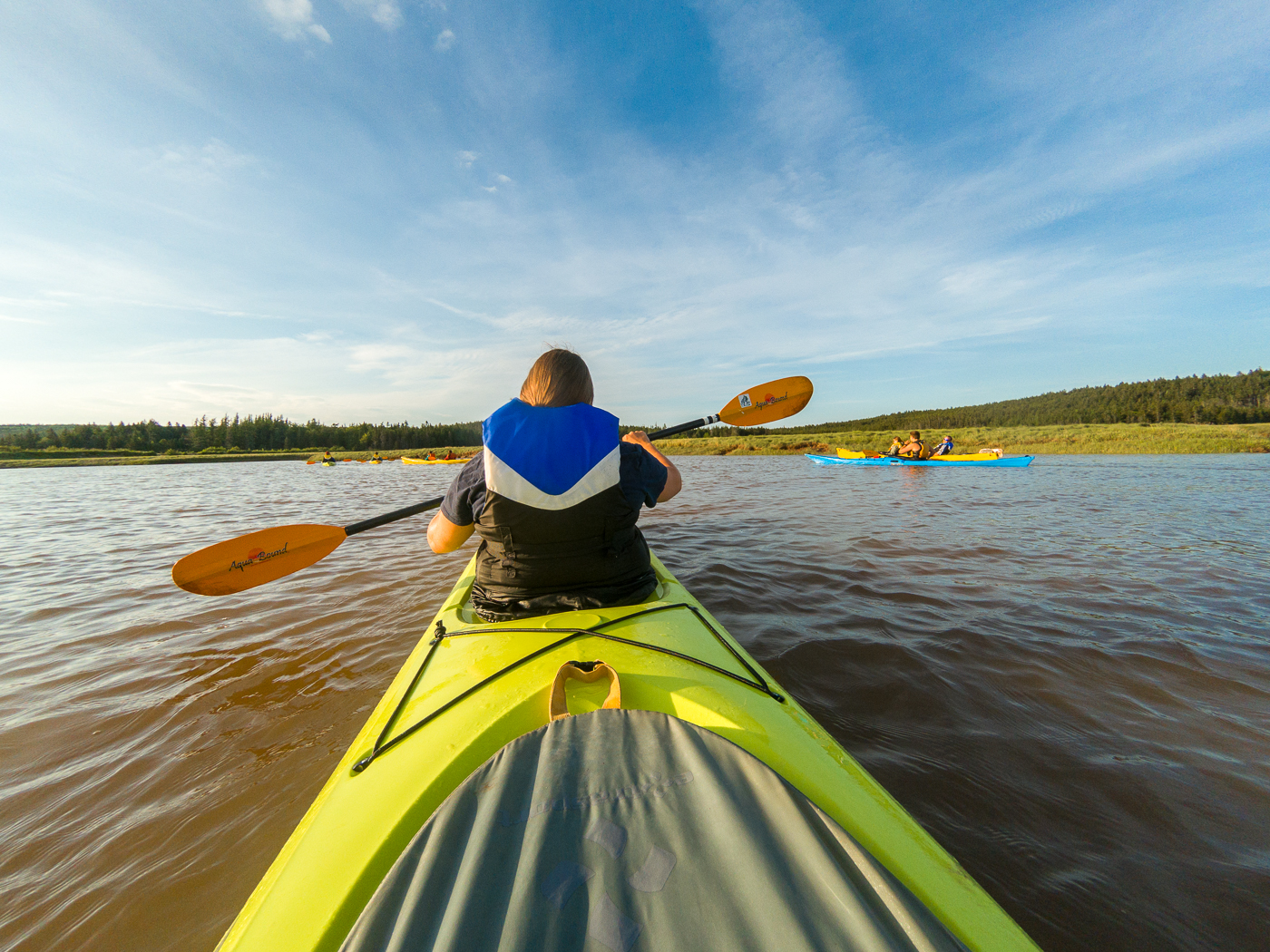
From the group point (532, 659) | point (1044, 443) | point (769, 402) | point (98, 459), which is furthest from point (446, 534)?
point (98, 459)

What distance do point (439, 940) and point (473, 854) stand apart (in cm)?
16

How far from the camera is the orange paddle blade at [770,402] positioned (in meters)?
5.38

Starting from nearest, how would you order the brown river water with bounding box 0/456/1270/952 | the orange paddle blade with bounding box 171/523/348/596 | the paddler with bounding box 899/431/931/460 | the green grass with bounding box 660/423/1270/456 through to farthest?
the brown river water with bounding box 0/456/1270/952
the orange paddle blade with bounding box 171/523/348/596
the paddler with bounding box 899/431/931/460
the green grass with bounding box 660/423/1270/456

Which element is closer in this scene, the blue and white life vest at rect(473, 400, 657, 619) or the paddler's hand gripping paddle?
the blue and white life vest at rect(473, 400, 657, 619)

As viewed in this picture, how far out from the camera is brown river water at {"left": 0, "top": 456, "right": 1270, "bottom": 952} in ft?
5.66

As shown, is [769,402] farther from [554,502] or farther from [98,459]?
[98,459]

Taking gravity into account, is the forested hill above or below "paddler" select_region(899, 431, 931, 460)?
above

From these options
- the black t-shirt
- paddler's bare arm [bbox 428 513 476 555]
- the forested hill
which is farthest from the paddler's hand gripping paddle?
the forested hill

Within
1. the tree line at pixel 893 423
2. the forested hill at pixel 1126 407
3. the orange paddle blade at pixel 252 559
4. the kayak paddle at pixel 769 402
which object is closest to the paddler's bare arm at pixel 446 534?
the orange paddle blade at pixel 252 559

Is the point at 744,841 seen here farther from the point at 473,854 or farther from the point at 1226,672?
the point at 1226,672

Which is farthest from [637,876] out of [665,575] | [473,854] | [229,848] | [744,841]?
[665,575]

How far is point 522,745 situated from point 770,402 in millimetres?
4863

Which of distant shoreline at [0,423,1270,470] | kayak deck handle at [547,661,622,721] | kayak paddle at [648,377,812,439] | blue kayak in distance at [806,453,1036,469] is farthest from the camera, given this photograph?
distant shoreline at [0,423,1270,470]

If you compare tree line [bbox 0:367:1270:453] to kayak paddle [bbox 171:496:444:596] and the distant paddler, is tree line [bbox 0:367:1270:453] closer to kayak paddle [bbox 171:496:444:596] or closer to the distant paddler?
the distant paddler
